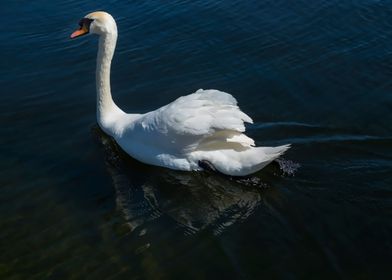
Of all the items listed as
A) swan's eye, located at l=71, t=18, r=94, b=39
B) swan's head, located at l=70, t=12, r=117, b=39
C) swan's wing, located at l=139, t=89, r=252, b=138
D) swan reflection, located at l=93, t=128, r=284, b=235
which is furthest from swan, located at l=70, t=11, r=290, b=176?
swan's eye, located at l=71, t=18, r=94, b=39

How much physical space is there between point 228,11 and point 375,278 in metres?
8.76

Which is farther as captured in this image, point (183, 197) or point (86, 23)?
point (86, 23)

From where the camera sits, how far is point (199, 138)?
7.97m

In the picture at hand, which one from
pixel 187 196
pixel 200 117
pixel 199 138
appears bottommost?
pixel 187 196

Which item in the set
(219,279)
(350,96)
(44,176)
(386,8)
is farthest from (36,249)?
(386,8)

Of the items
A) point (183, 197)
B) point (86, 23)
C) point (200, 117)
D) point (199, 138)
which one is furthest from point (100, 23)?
point (183, 197)

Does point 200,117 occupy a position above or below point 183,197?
above

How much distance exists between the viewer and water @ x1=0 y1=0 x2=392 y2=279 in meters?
6.96

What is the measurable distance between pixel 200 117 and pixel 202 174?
A: 3.01ft

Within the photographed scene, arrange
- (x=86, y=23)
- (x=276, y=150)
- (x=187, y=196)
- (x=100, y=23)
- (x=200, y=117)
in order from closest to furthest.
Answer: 1. (x=276, y=150)
2. (x=200, y=117)
3. (x=187, y=196)
4. (x=100, y=23)
5. (x=86, y=23)

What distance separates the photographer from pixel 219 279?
658cm

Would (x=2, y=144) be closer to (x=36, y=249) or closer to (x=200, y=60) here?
(x=36, y=249)

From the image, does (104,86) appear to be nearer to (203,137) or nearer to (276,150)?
(203,137)

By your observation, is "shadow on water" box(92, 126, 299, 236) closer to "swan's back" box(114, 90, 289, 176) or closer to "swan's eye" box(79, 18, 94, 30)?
"swan's back" box(114, 90, 289, 176)
